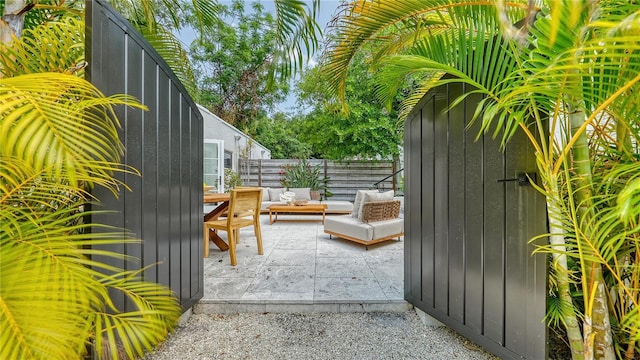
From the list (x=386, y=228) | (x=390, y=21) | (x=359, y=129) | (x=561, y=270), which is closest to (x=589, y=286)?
(x=561, y=270)

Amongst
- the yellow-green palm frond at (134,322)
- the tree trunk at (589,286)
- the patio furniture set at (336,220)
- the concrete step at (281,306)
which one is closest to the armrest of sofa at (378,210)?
the patio furniture set at (336,220)

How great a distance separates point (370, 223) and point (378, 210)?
0.25 metres

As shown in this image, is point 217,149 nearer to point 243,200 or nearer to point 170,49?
point 243,200

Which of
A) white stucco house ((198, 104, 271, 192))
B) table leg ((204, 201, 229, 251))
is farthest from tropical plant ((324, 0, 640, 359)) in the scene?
white stucco house ((198, 104, 271, 192))

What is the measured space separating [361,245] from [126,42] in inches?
140

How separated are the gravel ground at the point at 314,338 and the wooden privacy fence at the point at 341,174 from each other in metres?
6.48

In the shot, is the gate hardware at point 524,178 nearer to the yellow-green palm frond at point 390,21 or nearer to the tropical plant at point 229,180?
the yellow-green palm frond at point 390,21

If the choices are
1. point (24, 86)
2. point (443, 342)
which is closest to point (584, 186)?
point (443, 342)

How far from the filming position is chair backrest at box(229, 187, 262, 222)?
9.66 ft

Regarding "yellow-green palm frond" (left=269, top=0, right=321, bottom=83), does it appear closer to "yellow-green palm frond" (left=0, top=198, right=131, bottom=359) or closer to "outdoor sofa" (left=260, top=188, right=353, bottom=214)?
"yellow-green palm frond" (left=0, top=198, right=131, bottom=359)

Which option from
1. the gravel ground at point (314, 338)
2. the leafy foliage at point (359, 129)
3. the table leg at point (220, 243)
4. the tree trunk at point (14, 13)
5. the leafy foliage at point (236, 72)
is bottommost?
the gravel ground at point (314, 338)

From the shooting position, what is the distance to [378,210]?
3.93 metres

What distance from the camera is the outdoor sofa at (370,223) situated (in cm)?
373

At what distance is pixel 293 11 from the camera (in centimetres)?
165
